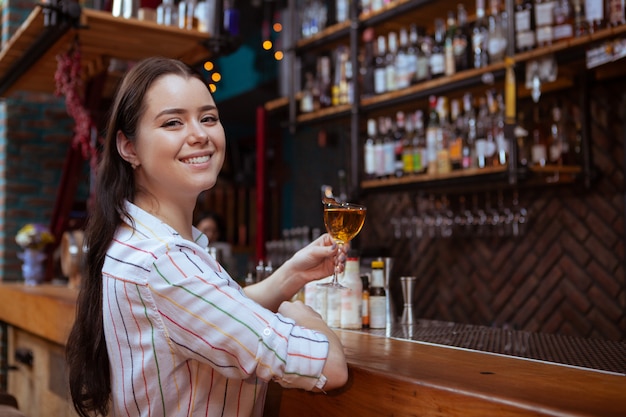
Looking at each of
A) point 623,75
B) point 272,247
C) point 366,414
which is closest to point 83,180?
point 272,247

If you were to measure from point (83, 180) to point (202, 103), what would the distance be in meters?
4.58

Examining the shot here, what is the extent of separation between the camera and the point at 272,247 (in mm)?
3432

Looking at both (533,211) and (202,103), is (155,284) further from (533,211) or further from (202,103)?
(533,211)

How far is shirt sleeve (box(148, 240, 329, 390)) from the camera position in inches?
50.3

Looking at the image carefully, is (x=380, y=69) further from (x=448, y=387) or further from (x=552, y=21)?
(x=448, y=387)

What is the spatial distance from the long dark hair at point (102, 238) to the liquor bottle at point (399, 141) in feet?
8.31

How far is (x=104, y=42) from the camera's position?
362cm

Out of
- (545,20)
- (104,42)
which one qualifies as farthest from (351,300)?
(104,42)

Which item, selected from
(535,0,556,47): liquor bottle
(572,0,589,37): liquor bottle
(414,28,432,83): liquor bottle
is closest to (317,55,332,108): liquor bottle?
(414,28,432,83): liquor bottle

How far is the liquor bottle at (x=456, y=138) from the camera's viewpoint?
3.66 m

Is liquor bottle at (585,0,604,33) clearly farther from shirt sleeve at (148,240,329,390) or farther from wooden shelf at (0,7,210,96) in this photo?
shirt sleeve at (148,240,329,390)

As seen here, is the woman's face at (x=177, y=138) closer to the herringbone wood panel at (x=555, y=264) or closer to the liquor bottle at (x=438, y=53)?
the herringbone wood panel at (x=555, y=264)

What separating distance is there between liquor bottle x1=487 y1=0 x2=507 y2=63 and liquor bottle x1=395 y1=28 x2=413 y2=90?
20.3 inches

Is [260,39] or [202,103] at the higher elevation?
[260,39]
